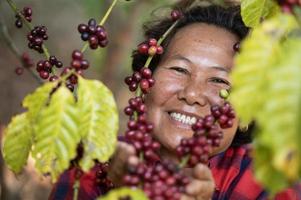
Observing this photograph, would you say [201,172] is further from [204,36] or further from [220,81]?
[204,36]

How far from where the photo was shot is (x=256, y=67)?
88 cm

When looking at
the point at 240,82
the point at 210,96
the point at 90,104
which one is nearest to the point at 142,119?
the point at 90,104

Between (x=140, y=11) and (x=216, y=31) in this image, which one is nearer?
(x=216, y=31)

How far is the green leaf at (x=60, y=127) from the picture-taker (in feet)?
3.57

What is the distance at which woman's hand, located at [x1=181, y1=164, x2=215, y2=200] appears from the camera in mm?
1232

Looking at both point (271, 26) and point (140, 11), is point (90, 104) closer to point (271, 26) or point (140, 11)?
Result: point (271, 26)

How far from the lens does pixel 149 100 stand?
6.44 ft

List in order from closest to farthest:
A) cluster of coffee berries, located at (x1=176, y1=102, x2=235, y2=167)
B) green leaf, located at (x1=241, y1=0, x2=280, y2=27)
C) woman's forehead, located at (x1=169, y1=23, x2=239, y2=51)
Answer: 1. cluster of coffee berries, located at (x1=176, y1=102, x2=235, y2=167)
2. green leaf, located at (x1=241, y1=0, x2=280, y2=27)
3. woman's forehead, located at (x1=169, y1=23, x2=239, y2=51)

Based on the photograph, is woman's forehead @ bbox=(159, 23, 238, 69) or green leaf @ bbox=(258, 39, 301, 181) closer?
green leaf @ bbox=(258, 39, 301, 181)

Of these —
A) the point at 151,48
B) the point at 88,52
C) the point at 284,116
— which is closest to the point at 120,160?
the point at 151,48

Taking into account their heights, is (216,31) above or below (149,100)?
above

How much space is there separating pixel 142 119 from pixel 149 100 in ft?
2.29

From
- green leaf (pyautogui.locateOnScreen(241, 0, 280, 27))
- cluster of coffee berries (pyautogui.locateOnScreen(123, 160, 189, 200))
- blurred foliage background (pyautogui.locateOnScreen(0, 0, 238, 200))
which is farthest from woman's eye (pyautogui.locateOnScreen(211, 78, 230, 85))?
blurred foliage background (pyautogui.locateOnScreen(0, 0, 238, 200))

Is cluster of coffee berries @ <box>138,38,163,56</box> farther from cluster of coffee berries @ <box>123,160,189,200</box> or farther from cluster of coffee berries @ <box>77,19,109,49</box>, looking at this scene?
cluster of coffee berries @ <box>123,160,189,200</box>
